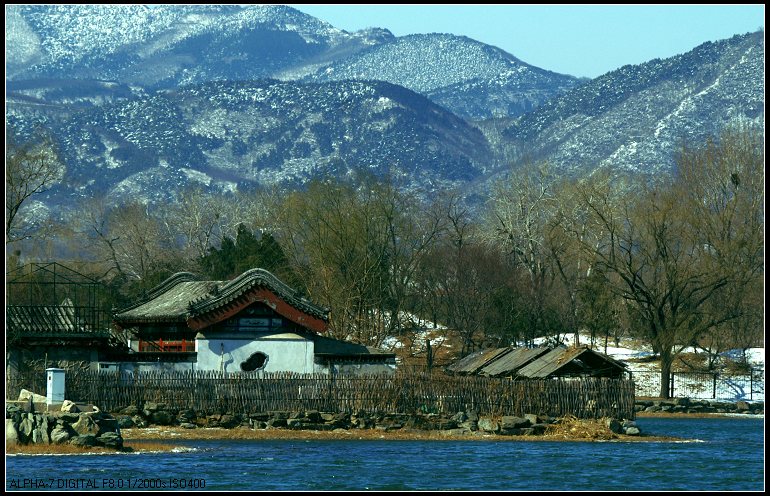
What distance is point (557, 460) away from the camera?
49.4m

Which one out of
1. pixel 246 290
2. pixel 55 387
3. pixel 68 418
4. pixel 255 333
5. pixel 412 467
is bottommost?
pixel 412 467

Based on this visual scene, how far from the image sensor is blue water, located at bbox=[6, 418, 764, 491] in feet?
135

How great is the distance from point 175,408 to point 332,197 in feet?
154

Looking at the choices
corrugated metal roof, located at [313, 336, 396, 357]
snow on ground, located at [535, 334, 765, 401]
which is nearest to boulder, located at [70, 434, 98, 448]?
corrugated metal roof, located at [313, 336, 396, 357]

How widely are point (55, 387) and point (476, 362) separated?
25.6 meters

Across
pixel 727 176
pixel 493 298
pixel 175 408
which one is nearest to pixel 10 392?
pixel 175 408

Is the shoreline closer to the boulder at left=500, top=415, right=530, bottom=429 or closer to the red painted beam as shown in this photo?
the boulder at left=500, top=415, right=530, bottom=429

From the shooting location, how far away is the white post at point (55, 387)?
1904 inches

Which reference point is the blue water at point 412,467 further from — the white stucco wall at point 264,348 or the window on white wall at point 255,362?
the window on white wall at point 255,362

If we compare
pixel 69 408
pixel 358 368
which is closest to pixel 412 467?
pixel 69 408

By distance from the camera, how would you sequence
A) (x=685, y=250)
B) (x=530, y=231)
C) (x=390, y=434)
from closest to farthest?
(x=390, y=434) → (x=685, y=250) → (x=530, y=231)

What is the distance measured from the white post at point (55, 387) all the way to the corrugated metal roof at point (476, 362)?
2408 centimetres

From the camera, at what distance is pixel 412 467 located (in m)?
46.3

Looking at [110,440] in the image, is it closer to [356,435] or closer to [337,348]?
[356,435]
